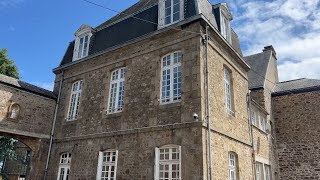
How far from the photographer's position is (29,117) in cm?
1131

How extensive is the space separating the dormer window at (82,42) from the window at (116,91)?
2.52 metres

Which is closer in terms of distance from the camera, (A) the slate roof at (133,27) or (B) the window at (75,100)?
(A) the slate roof at (133,27)

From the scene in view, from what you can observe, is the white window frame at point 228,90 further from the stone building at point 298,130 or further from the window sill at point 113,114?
the stone building at point 298,130

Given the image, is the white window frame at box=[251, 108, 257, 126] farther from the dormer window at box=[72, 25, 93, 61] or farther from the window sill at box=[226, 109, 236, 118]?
the dormer window at box=[72, 25, 93, 61]

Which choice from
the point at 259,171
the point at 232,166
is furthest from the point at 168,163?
the point at 259,171

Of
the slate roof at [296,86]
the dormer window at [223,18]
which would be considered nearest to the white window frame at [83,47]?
the dormer window at [223,18]

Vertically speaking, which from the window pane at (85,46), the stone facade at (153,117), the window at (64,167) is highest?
the window pane at (85,46)

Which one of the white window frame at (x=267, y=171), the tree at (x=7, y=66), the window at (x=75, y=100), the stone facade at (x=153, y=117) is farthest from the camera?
the tree at (x=7, y=66)

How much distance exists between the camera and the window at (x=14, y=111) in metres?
10.7

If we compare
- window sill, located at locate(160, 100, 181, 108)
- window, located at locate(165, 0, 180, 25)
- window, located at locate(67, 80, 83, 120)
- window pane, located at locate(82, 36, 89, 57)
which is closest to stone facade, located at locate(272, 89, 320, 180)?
window sill, located at locate(160, 100, 181, 108)

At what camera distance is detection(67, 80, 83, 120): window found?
1188 cm

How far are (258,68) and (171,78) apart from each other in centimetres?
947

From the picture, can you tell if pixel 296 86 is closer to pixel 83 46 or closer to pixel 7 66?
pixel 83 46

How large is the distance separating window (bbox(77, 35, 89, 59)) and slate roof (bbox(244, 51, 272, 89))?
837cm
